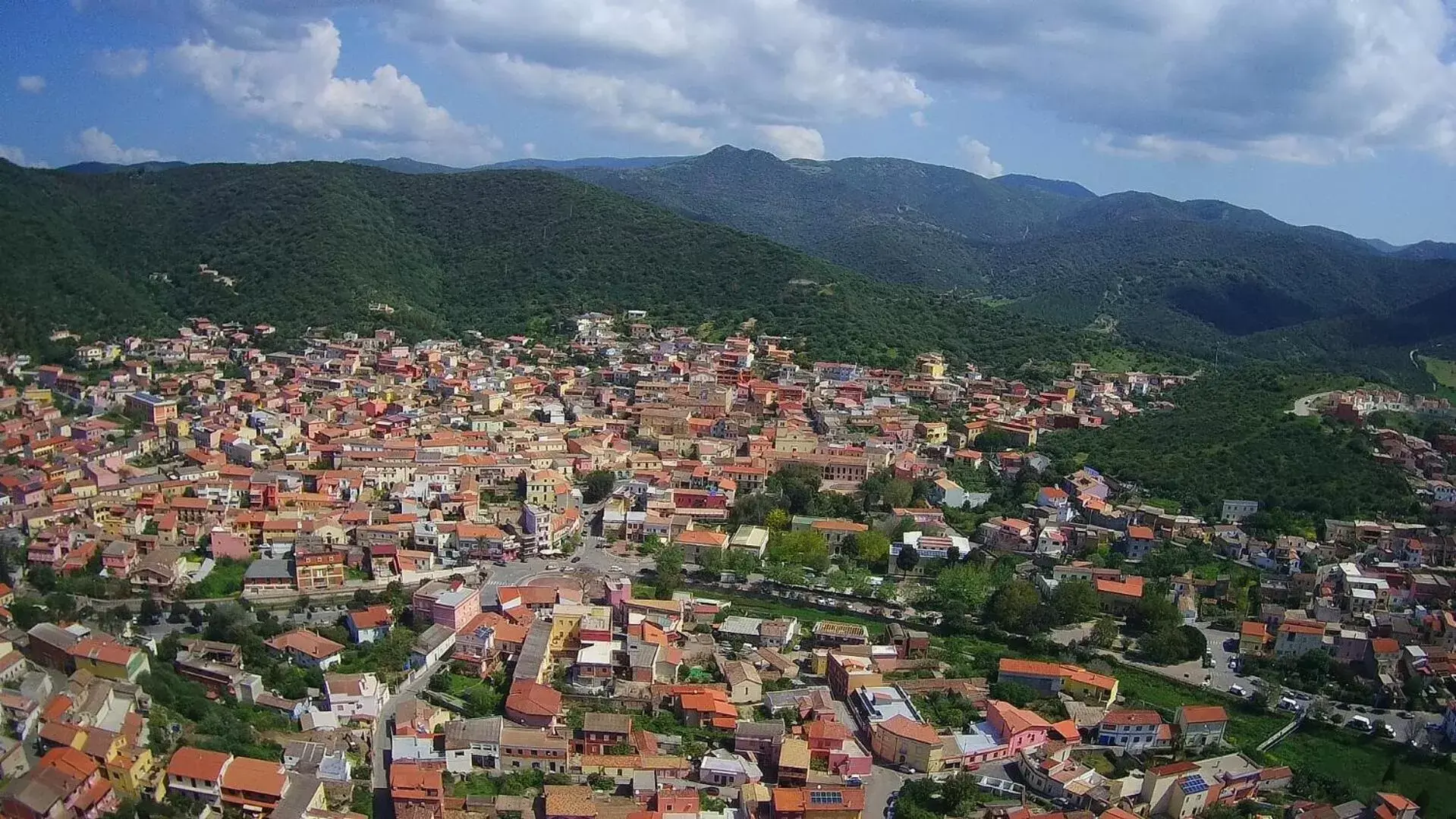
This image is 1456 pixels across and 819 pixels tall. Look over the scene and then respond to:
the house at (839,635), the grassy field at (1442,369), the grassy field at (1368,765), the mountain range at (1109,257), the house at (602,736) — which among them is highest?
the mountain range at (1109,257)

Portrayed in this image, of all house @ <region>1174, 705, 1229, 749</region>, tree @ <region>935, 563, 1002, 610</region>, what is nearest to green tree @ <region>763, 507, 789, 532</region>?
tree @ <region>935, 563, 1002, 610</region>

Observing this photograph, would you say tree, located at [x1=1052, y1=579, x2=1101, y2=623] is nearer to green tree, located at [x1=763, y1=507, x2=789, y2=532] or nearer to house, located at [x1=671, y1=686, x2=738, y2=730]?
green tree, located at [x1=763, y1=507, x2=789, y2=532]

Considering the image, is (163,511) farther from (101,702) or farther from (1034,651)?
(1034,651)

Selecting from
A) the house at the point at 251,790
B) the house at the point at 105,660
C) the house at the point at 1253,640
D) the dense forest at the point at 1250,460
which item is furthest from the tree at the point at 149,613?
the dense forest at the point at 1250,460

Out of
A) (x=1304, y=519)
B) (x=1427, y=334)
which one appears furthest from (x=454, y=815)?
(x=1427, y=334)

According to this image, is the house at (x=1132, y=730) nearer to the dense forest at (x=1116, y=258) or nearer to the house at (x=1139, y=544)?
the house at (x=1139, y=544)

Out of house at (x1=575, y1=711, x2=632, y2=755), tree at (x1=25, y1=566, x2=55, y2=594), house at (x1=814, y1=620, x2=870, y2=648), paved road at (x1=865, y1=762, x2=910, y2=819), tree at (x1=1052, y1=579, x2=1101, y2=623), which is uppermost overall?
tree at (x1=1052, y1=579, x2=1101, y2=623)

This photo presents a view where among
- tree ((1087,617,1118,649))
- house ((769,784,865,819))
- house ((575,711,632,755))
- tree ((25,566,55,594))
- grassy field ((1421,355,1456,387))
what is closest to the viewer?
house ((769,784,865,819))
